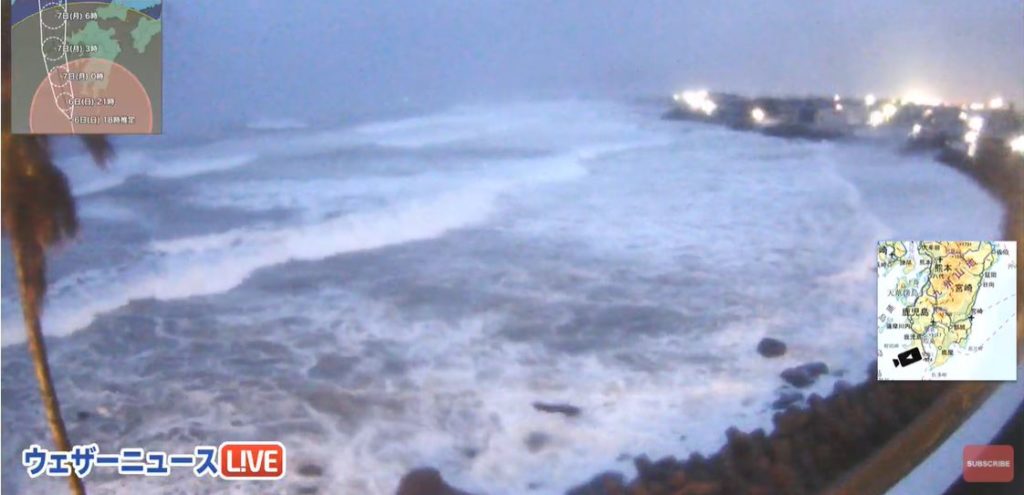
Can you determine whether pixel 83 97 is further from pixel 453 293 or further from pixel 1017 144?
pixel 1017 144

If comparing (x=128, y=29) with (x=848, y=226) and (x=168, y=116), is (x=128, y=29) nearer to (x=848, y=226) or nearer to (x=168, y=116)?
(x=168, y=116)

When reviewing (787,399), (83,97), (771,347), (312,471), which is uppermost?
(83,97)

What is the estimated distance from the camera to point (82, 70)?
6.70 ft

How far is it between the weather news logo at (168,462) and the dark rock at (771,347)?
1.26 meters

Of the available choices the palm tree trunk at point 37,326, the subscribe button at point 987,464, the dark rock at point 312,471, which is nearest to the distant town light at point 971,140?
the subscribe button at point 987,464

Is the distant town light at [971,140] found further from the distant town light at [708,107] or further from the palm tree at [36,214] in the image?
the palm tree at [36,214]

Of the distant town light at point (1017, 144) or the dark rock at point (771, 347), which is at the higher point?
the distant town light at point (1017, 144)

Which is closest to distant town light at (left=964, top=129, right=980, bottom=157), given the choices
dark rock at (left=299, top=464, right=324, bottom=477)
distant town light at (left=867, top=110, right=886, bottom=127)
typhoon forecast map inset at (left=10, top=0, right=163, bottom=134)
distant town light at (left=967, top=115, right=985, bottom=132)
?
distant town light at (left=967, top=115, right=985, bottom=132)

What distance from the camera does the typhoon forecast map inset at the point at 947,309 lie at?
208cm

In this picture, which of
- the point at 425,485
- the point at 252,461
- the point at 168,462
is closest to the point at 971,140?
the point at 425,485

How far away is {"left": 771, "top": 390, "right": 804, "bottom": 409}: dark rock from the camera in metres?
2.08

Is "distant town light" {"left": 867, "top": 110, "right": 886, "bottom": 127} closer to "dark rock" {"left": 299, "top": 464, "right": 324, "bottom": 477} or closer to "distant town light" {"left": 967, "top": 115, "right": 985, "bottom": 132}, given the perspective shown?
"distant town light" {"left": 967, "top": 115, "right": 985, "bottom": 132}

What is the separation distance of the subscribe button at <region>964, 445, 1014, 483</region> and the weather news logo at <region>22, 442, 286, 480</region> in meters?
1.78

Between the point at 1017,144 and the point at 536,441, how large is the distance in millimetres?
1480
